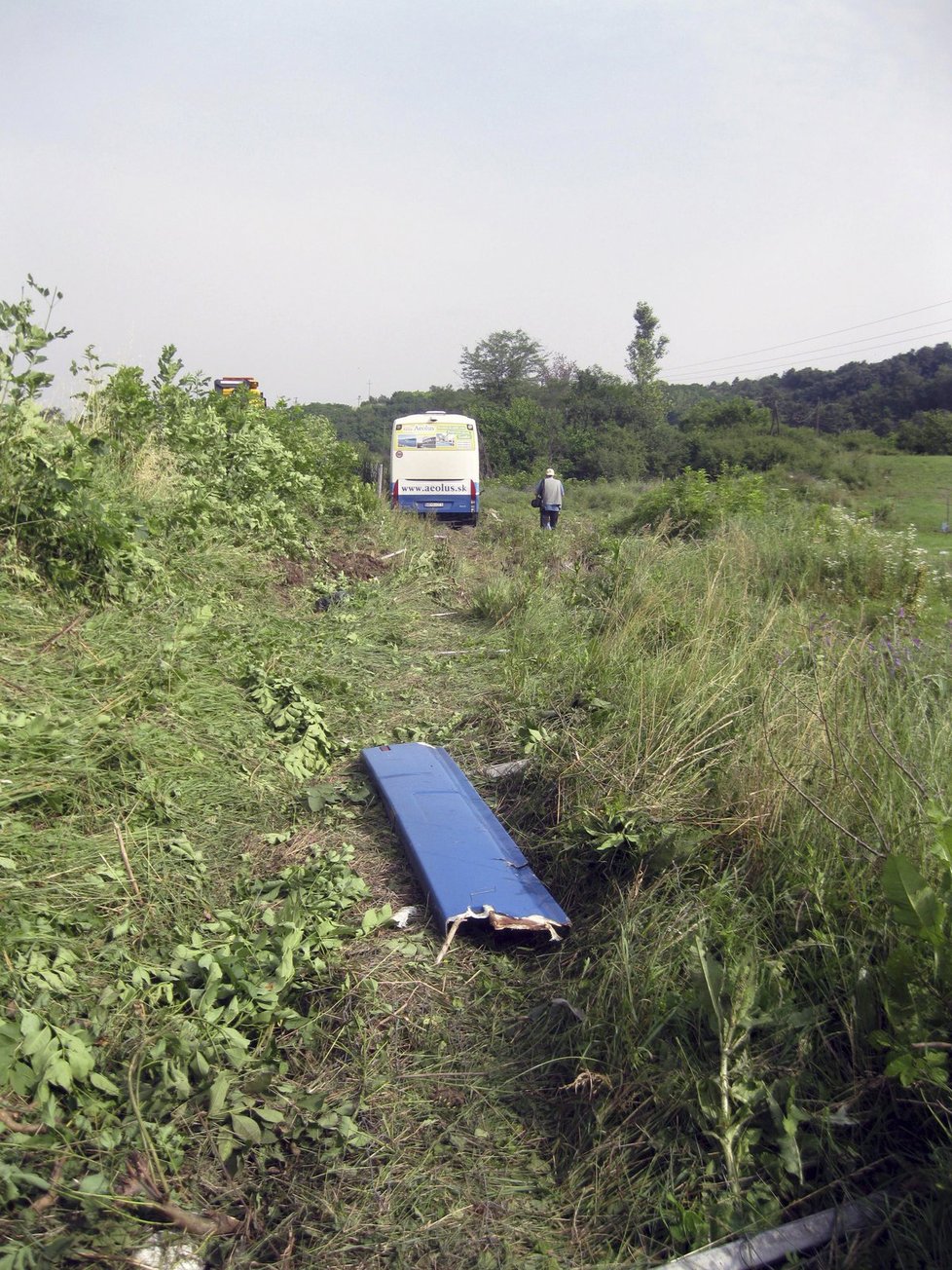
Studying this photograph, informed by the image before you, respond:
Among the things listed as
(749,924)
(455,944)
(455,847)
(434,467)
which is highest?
(434,467)

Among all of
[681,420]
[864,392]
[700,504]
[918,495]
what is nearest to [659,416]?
[681,420]

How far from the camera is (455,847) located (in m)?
3.89

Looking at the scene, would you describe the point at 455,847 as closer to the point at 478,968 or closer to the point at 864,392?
→ the point at 478,968

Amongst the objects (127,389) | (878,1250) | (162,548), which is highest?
(127,389)

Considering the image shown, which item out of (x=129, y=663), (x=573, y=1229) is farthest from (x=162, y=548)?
(x=573, y=1229)

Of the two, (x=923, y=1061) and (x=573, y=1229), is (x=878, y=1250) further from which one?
(x=573, y=1229)

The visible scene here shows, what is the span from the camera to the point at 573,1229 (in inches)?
88.7

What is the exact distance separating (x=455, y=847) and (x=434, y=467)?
15.5 meters

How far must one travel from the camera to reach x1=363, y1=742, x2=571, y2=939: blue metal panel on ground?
3.40 metres

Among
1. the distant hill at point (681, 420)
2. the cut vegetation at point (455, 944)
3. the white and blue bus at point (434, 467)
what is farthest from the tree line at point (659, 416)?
the cut vegetation at point (455, 944)

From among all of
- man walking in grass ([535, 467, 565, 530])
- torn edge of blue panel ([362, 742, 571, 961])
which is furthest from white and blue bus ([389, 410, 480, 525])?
torn edge of blue panel ([362, 742, 571, 961])

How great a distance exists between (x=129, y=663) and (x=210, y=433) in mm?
4743

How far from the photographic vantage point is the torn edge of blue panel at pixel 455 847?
3.38 metres

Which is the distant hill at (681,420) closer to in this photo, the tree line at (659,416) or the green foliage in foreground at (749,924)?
the tree line at (659,416)
